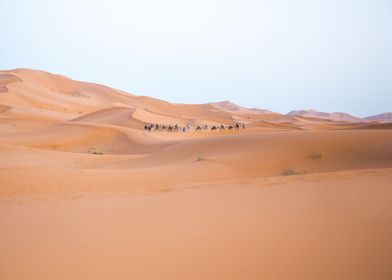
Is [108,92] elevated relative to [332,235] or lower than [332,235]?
elevated

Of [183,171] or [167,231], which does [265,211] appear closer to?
[167,231]

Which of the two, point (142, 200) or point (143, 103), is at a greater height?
point (143, 103)

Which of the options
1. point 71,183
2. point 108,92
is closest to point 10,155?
point 71,183

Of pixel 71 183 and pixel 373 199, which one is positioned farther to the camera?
pixel 71 183

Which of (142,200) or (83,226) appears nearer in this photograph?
(83,226)

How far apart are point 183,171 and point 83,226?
5790 millimetres

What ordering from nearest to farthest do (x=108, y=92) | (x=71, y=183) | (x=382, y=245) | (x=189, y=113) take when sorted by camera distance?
(x=382, y=245) < (x=71, y=183) < (x=189, y=113) < (x=108, y=92)

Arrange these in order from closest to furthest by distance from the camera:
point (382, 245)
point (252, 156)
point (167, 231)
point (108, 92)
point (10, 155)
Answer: point (382, 245)
point (167, 231)
point (252, 156)
point (10, 155)
point (108, 92)

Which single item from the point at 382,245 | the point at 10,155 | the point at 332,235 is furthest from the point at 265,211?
the point at 10,155

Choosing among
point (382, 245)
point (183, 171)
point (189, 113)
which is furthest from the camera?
point (189, 113)

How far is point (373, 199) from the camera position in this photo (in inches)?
196

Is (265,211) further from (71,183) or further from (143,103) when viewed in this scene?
(143,103)

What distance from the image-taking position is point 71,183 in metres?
9.01

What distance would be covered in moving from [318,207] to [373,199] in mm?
945
